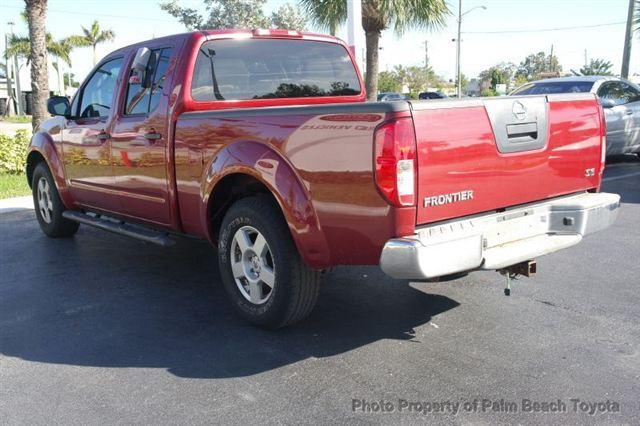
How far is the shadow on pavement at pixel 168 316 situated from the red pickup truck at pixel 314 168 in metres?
0.28

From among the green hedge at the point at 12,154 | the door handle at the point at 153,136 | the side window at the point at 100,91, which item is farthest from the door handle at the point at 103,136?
the green hedge at the point at 12,154

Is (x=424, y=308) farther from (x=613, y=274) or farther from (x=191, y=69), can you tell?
(x=191, y=69)

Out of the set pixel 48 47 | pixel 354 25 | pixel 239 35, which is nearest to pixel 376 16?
pixel 354 25

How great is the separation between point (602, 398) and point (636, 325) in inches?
44.7

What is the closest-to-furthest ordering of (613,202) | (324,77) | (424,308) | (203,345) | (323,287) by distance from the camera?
(203,345), (613,202), (424,308), (323,287), (324,77)

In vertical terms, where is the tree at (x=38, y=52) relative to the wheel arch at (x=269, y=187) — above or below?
above

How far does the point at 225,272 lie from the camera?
4.29 m

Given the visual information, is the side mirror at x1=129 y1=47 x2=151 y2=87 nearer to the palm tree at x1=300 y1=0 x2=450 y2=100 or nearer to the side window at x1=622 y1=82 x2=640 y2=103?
the palm tree at x1=300 y1=0 x2=450 y2=100

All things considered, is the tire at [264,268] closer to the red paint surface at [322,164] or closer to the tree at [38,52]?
the red paint surface at [322,164]

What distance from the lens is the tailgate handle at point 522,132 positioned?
3646 mm

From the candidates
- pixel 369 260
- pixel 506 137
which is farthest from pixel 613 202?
pixel 369 260

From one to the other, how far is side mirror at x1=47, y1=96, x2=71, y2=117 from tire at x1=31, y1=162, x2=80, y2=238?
900mm

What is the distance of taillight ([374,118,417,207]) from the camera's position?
3150 mm

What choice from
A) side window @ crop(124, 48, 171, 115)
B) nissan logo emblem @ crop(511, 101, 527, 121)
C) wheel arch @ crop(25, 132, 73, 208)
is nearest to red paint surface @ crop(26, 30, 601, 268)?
side window @ crop(124, 48, 171, 115)
